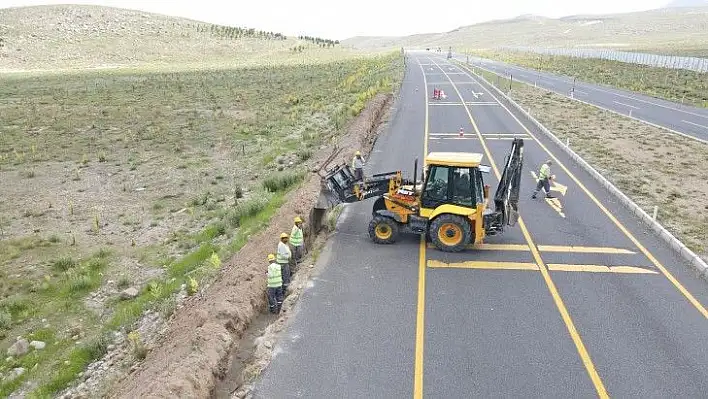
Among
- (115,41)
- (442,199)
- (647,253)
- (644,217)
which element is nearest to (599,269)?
(647,253)

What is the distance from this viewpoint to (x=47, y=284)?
14102 millimetres

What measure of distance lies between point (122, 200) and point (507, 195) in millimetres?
14576

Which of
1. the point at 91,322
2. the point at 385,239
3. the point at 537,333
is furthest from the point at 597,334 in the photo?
the point at 91,322

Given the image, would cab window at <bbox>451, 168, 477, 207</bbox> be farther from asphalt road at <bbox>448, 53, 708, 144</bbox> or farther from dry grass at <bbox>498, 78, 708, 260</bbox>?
asphalt road at <bbox>448, 53, 708, 144</bbox>

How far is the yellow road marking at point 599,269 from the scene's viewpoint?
1302 centimetres

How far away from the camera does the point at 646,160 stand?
23.9 m

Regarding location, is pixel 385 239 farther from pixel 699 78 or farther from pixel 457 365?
pixel 699 78

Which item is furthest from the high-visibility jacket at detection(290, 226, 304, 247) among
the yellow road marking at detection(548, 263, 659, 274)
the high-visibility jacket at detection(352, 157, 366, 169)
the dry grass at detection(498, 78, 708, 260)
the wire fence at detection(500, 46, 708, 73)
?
the wire fence at detection(500, 46, 708, 73)

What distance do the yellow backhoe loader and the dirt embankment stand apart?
1870mm

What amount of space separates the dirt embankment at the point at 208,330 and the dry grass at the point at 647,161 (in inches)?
441

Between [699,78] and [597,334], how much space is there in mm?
59951

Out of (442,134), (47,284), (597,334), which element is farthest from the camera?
(442,134)

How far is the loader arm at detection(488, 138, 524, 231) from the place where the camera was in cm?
1364

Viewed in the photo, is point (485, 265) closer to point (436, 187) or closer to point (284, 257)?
point (436, 187)
